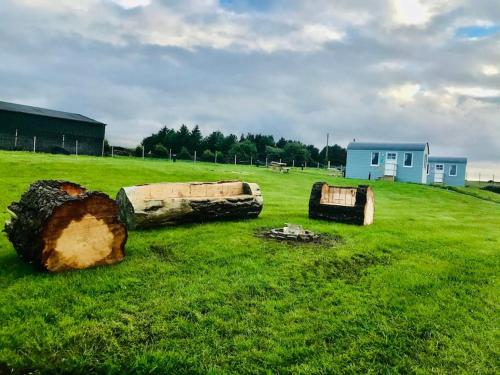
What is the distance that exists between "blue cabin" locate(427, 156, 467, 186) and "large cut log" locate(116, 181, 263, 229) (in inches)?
1719

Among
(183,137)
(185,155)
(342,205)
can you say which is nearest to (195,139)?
(183,137)

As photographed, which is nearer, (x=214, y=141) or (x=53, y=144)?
(x=53, y=144)

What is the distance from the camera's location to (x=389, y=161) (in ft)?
140

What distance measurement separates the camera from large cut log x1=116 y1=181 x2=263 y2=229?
956cm

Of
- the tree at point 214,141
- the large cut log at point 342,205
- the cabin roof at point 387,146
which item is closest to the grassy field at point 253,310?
the large cut log at point 342,205

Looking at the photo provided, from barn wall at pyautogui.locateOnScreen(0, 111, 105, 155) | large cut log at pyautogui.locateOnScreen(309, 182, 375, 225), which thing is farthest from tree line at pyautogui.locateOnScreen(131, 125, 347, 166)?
large cut log at pyautogui.locateOnScreen(309, 182, 375, 225)

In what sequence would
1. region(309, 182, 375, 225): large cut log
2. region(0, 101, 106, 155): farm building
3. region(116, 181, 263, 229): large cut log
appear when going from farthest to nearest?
region(0, 101, 106, 155): farm building, region(309, 182, 375, 225): large cut log, region(116, 181, 263, 229): large cut log

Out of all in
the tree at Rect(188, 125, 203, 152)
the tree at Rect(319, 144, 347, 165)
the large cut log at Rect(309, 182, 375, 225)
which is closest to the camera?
the large cut log at Rect(309, 182, 375, 225)

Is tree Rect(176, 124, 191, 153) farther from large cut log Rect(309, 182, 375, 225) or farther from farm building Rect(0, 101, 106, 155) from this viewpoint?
large cut log Rect(309, 182, 375, 225)

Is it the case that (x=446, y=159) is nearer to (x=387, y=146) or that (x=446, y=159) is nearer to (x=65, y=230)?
(x=387, y=146)

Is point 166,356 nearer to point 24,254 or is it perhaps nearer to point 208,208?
point 24,254

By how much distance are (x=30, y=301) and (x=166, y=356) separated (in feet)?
7.55

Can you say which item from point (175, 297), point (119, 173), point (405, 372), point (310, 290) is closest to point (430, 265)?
point (310, 290)

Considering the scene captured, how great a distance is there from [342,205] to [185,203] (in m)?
4.84
